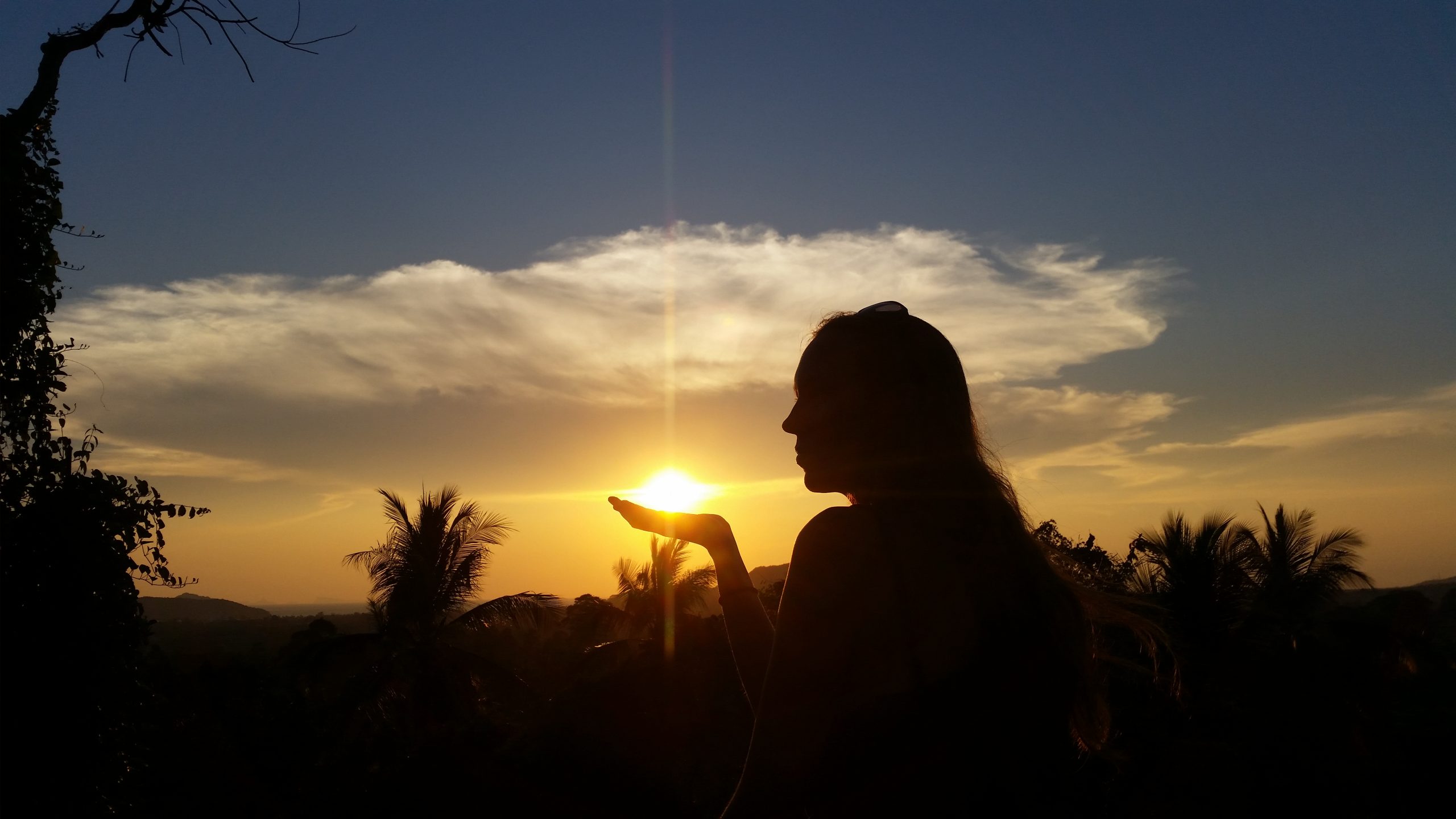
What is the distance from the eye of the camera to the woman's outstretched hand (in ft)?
4.91

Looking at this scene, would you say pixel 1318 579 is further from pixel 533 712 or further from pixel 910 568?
pixel 910 568

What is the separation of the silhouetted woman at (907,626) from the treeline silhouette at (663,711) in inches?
318

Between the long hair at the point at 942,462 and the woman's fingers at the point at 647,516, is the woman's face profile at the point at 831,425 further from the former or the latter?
the woman's fingers at the point at 647,516

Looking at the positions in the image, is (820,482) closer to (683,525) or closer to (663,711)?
(683,525)

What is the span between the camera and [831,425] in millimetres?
1331

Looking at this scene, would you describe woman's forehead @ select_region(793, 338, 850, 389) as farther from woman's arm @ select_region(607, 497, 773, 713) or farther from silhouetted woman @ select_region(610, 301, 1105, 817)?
woman's arm @ select_region(607, 497, 773, 713)

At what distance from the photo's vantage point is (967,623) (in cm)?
114

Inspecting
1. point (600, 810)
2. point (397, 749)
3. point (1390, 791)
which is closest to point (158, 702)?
point (600, 810)

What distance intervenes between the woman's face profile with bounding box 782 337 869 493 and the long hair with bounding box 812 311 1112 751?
0.4 inches

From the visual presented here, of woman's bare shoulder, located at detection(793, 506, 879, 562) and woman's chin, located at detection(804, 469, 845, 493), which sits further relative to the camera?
woman's chin, located at detection(804, 469, 845, 493)

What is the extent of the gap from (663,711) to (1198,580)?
11.8 metres

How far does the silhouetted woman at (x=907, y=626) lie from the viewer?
1062 mm

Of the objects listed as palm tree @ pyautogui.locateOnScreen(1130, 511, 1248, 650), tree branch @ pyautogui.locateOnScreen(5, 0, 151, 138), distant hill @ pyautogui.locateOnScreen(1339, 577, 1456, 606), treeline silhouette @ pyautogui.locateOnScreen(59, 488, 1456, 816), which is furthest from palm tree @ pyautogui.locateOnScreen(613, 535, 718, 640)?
distant hill @ pyautogui.locateOnScreen(1339, 577, 1456, 606)

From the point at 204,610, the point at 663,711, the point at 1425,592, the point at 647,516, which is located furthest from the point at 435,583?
the point at 204,610
